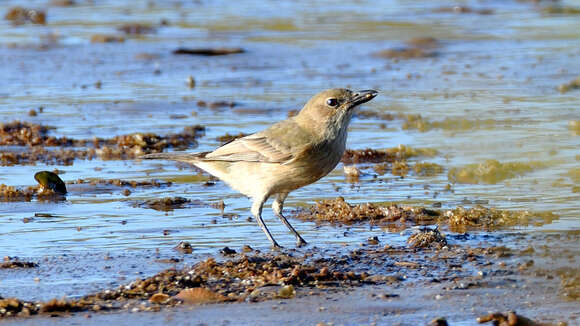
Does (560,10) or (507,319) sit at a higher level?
(560,10)

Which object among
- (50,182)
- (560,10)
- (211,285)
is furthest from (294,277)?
(560,10)

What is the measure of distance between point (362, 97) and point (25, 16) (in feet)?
55.4

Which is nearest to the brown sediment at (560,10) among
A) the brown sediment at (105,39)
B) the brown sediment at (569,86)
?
the brown sediment at (569,86)

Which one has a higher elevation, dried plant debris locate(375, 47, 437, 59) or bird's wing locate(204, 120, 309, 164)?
dried plant debris locate(375, 47, 437, 59)

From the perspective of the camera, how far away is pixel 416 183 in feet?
32.4

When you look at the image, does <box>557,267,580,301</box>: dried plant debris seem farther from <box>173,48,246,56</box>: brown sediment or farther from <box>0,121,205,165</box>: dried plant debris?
<box>173,48,246,56</box>: brown sediment

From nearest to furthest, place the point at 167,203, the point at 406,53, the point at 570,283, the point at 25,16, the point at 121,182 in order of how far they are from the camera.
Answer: the point at 570,283
the point at 167,203
the point at 121,182
the point at 406,53
the point at 25,16

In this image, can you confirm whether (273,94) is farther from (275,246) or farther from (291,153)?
(275,246)

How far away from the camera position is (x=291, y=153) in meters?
7.87

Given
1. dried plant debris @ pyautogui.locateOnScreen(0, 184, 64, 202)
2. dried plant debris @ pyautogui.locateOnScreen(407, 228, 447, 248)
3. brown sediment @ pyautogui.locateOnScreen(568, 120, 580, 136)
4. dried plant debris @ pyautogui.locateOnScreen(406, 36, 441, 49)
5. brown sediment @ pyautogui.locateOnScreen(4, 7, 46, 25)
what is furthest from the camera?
brown sediment @ pyautogui.locateOnScreen(4, 7, 46, 25)

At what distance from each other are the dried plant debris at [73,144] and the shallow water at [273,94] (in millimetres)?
248

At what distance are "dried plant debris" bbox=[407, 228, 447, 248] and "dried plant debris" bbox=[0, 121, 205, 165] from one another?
15.0ft

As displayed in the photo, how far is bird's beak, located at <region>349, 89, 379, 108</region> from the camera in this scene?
26.5 feet

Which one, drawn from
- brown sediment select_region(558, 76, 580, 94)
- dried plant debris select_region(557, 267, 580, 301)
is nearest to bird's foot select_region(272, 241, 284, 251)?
dried plant debris select_region(557, 267, 580, 301)
